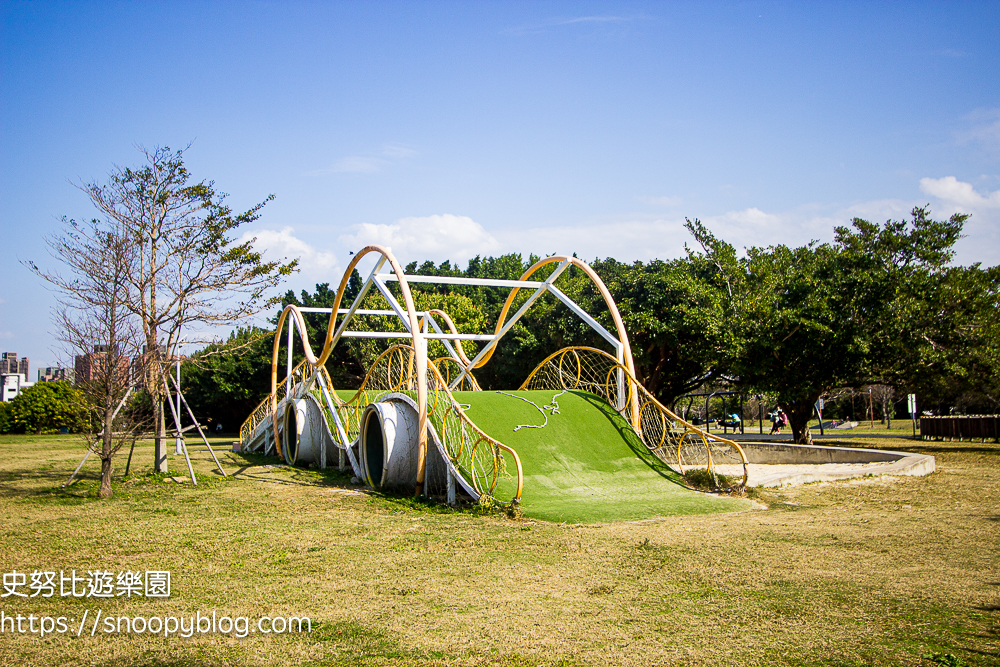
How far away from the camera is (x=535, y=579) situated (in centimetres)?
664

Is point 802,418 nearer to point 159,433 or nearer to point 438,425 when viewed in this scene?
point 438,425

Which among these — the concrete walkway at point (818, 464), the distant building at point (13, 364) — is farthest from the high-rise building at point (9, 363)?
the concrete walkway at point (818, 464)

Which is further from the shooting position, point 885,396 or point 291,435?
point 885,396

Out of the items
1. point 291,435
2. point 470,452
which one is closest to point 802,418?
point 470,452

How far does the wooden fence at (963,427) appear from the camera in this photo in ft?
77.8

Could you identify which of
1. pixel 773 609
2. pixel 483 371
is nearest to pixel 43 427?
pixel 483 371

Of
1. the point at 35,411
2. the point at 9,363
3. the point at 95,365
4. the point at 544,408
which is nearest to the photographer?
the point at 95,365

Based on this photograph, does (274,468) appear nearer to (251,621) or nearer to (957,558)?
(251,621)

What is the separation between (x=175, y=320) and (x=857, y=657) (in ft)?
46.1

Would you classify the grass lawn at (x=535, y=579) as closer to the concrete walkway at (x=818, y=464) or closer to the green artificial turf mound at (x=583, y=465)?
the green artificial turf mound at (x=583, y=465)

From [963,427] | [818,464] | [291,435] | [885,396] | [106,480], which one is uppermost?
[885,396]

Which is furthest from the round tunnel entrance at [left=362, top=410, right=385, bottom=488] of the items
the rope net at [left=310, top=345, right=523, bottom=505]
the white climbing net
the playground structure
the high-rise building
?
the high-rise building

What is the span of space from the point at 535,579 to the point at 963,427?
23.8m

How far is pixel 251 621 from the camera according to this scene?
217 inches
